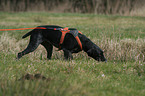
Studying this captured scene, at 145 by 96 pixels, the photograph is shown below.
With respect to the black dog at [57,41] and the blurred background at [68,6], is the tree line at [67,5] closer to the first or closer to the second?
the blurred background at [68,6]

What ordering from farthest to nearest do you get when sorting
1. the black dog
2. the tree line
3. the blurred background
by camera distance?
the tree line, the blurred background, the black dog

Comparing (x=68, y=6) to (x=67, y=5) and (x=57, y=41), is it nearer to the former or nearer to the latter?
(x=67, y=5)

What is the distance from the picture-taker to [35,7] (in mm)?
24469

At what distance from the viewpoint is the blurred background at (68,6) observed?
74.0 feet

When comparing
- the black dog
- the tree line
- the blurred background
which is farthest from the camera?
the tree line

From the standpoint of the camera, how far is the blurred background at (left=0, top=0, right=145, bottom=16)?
22.5 metres

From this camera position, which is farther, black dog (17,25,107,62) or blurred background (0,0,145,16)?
blurred background (0,0,145,16)

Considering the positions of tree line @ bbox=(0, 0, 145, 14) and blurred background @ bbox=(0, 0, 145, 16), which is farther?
tree line @ bbox=(0, 0, 145, 14)

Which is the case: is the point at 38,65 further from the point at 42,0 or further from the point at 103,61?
the point at 42,0

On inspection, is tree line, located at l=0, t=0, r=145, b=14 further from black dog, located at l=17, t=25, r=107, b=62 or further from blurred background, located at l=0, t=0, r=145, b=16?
black dog, located at l=17, t=25, r=107, b=62

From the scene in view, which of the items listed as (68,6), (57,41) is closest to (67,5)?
(68,6)

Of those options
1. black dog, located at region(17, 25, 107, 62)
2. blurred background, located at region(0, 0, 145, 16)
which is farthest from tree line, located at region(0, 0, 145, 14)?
black dog, located at region(17, 25, 107, 62)

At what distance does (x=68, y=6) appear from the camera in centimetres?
2420

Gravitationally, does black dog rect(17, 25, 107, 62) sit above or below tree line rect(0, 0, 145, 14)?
below
